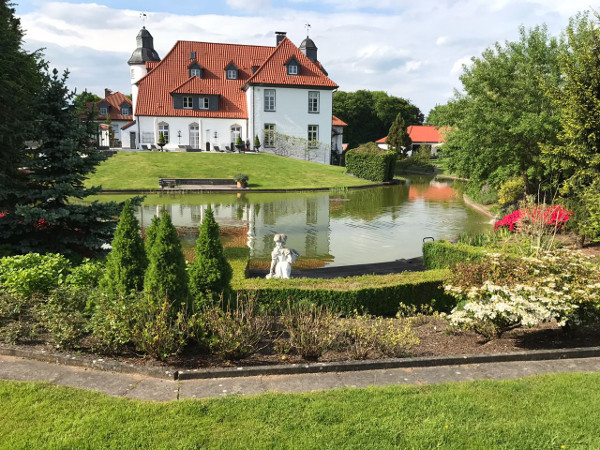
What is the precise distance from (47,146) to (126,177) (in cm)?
2477

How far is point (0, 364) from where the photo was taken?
5.90 m

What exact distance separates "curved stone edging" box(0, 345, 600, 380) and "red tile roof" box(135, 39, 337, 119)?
44.7 m

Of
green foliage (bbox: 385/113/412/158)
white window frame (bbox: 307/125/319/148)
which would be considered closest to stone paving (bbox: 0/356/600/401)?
white window frame (bbox: 307/125/319/148)

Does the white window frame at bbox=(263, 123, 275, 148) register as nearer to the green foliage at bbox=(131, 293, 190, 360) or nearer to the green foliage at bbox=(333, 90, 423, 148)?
the green foliage at bbox=(333, 90, 423, 148)

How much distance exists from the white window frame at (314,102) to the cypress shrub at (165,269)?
45.0 metres

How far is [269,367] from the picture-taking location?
19.3 feet

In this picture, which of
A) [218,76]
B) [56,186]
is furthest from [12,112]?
[218,76]

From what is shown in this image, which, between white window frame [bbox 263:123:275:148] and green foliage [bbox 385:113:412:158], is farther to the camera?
green foliage [bbox 385:113:412:158]

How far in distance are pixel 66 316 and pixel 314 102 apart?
46.0 metres

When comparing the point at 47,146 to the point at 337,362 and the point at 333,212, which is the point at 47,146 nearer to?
the point at 337,362

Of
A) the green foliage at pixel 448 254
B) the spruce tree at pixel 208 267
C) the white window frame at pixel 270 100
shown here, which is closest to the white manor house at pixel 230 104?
the white window frame at pixel 270 100

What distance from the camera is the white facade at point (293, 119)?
1927 inches

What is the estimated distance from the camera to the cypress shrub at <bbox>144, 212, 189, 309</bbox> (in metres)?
6.72

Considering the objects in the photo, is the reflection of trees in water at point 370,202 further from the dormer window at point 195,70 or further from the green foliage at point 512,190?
the dormer window at point 195,70
